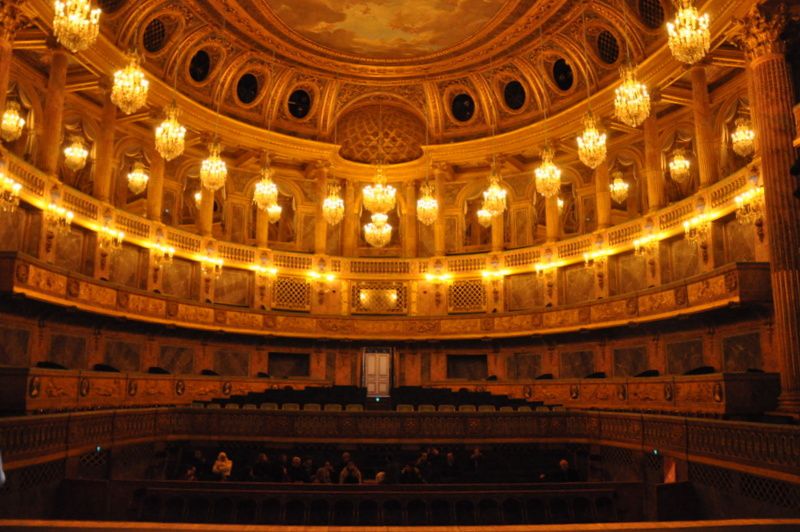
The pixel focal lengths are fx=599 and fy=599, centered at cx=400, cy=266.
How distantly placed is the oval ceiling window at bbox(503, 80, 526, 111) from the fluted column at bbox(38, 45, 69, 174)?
708 inches

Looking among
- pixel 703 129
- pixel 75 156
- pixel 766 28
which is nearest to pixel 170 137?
pixel 75 156

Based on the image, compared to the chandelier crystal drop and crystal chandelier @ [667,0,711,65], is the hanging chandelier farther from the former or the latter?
crystal chandelier @ [667,0,711,65]

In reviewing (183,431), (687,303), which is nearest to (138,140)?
(183,431)

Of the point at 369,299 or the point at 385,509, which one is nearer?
the point at 385,509

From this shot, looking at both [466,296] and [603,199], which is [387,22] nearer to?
[603,199]

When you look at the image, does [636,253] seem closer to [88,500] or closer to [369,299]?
[369,299]

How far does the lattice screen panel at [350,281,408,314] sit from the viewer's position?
28.5m

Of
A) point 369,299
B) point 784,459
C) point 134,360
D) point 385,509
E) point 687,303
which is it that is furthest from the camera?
point 369,299

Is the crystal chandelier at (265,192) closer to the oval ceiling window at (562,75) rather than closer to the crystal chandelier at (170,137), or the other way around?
the crystal chandelier at (170,137)

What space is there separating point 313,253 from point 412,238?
485 cm

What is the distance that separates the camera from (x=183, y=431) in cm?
1588

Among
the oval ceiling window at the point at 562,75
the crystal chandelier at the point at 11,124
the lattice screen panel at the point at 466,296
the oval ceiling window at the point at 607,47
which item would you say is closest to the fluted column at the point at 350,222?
the lattice screen panel at the point at 466,296

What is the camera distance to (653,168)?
2244cm

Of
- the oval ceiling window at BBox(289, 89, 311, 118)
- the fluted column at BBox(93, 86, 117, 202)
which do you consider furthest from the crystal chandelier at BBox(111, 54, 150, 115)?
the oval ceiling window at BBox(289, 89, 311, 118)
